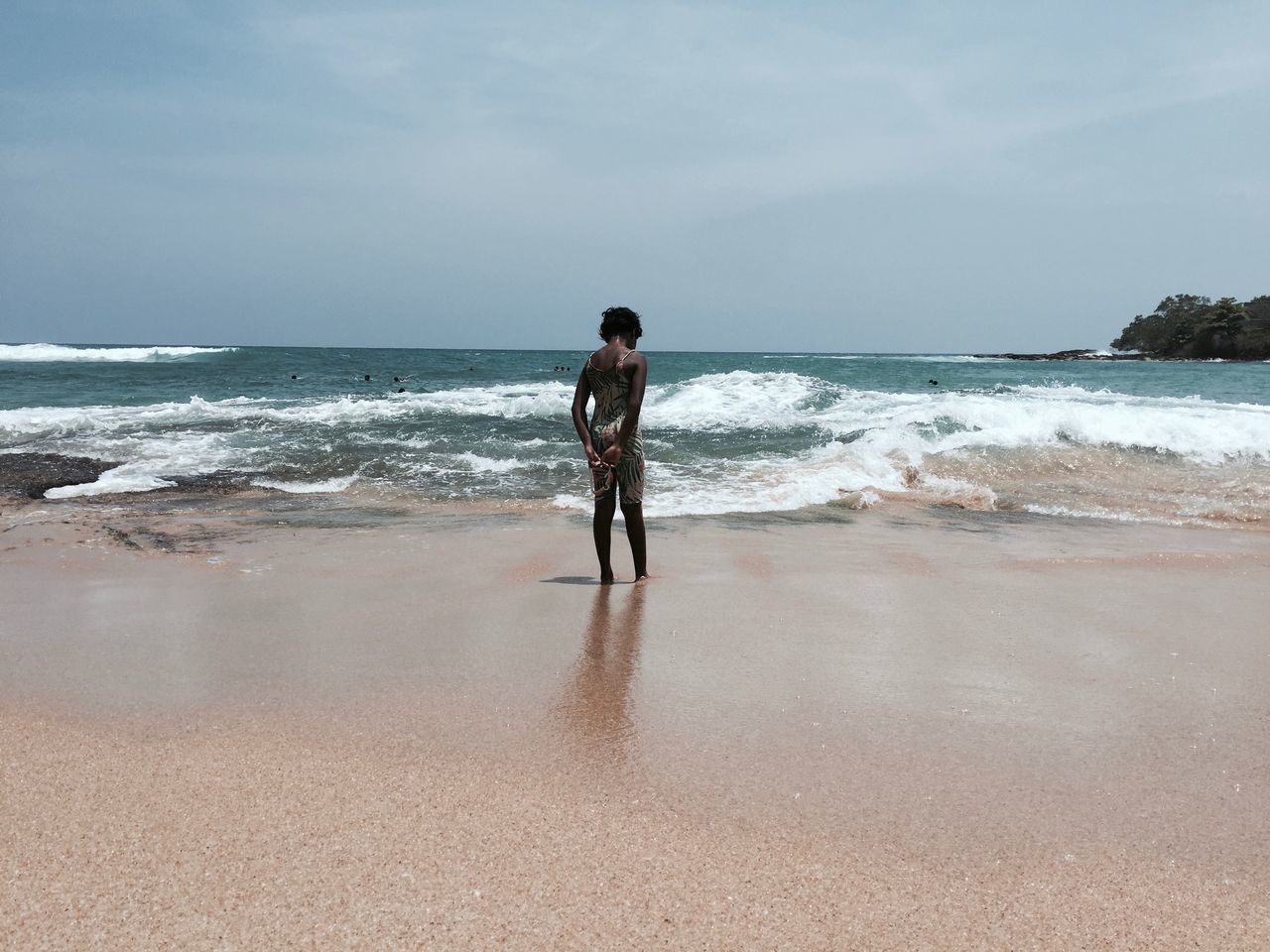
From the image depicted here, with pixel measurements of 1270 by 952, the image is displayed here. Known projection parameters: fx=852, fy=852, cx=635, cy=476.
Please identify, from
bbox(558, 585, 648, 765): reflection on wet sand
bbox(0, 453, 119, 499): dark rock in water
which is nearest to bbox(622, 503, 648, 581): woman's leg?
bbox(558, 585, 648, 765): reflection on wet sand

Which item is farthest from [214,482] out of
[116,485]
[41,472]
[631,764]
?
[631,764]

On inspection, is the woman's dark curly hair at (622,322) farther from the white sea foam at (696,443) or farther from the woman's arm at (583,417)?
the white sea foam at (696,443)

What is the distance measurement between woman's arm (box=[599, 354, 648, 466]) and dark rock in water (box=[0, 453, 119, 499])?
6.55 meters

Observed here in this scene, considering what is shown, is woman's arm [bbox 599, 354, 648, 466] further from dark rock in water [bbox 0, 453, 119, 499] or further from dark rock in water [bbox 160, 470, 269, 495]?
dark rock in water [bbox 0, 453, 119, 499]

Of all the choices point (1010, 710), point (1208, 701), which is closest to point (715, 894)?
point (1010, 710)

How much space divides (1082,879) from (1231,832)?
495 millimetres

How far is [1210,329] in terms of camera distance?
2960 inches

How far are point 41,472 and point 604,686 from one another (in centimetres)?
939

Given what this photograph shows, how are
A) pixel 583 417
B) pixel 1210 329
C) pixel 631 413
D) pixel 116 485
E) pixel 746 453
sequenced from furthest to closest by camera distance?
pixel 1210 329, pixel 746 453, pixel 116 485, pixel 583 417, pixel 631 413

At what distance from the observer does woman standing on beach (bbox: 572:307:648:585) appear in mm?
4582

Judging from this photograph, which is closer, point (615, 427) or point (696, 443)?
point (615, 427)

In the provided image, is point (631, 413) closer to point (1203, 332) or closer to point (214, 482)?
point (214, 482)

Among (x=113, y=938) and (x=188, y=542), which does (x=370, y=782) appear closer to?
(x=113, y=938)

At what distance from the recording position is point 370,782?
7.19ft
